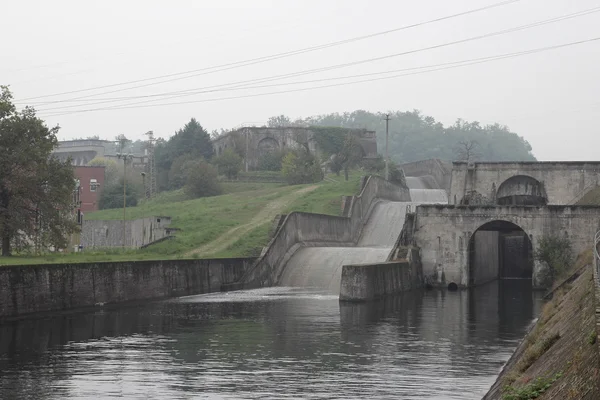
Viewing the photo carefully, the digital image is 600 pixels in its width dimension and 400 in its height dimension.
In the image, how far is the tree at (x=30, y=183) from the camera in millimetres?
43750

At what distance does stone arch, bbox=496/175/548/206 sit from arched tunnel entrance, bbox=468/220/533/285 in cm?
261

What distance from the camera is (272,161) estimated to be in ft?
347

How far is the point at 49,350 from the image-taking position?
26594mm

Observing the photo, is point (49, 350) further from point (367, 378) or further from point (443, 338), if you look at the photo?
point (443, 338)

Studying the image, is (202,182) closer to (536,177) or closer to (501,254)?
(501,254)

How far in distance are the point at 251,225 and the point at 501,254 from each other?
24.2m

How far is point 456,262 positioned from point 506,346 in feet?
83.6

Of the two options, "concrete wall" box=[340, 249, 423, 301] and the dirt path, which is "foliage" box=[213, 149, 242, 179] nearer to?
the dirt path

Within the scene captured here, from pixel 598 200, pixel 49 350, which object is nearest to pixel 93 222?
pixel 598 200

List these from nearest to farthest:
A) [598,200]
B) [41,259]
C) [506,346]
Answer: [506,346], [41,259], [598,200]

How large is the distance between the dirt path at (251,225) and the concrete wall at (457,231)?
41.8 feet

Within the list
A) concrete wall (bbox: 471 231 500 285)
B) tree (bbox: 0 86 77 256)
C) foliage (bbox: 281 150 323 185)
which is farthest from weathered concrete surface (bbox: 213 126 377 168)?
tree (bbox: 0 86 77 256)

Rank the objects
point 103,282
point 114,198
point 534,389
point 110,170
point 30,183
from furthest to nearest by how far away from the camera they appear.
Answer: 1. point 110,170
2. point 114,198
3. point 30,183
4. point 103,282
5. point 534,389

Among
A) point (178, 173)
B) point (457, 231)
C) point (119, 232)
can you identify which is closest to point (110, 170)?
point (178, 173)
